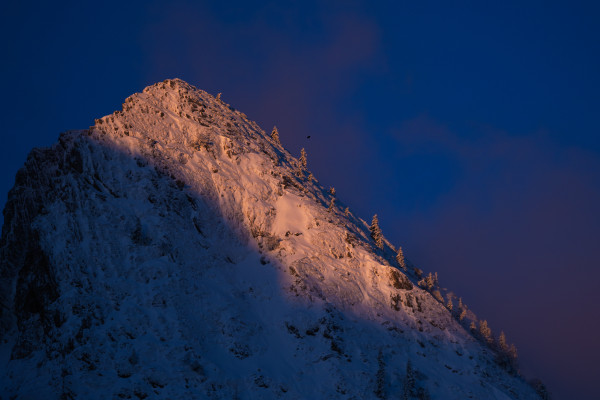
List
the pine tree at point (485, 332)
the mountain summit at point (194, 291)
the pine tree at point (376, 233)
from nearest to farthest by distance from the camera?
the mountain summit at point (194, 291), the pine tree at point (485, 332), the pine tree at point (376, 233)

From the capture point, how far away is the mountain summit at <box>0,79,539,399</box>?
127 feet

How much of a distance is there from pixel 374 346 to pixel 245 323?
53.9ft

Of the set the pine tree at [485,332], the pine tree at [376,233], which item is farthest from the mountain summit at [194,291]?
the pine tree at [376,233]

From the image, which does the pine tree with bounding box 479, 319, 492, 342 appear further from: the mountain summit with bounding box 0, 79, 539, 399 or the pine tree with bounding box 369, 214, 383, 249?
the pine tree with bounding box 369, 214, 383, 249

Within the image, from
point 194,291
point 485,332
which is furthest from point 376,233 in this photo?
point 194,291

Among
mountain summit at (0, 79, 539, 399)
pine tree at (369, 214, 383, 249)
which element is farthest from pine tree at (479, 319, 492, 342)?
pine tree at (369, 214, 383, 249)

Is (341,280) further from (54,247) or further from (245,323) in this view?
(54,247)

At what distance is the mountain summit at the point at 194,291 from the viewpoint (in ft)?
127

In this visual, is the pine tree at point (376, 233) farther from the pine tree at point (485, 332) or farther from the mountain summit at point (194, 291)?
the pine tree at point (485, 332)

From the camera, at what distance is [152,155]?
58.2 meters

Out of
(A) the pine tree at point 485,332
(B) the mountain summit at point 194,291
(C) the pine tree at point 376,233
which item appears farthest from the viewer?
(C) the pine tree at point 376,233

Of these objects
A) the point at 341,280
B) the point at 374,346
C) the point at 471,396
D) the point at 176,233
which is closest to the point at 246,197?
the point at 176,233

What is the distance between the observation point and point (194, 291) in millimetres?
47219

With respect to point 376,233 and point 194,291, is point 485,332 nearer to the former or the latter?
point 376,233
